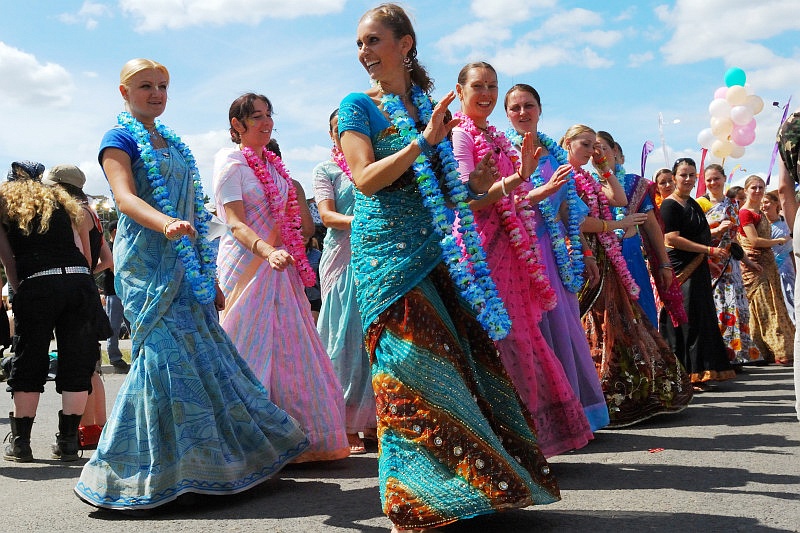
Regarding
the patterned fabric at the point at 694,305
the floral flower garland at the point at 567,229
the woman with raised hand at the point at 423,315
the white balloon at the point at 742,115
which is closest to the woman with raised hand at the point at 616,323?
the floral flower garland at the point at 567,229

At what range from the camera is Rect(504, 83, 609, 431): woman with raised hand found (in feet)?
19.8

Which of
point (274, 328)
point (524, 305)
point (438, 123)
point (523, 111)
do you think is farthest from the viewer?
point (523, 111)

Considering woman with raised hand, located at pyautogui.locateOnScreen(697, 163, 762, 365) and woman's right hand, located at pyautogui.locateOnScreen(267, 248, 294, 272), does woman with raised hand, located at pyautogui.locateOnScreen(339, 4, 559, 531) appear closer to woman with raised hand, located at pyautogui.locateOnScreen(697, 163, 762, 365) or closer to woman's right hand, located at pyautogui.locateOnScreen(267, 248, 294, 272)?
woman's right hand, located at pyautogui.locateOnScreen(267, 248, 294, 272)

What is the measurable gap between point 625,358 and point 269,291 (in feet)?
9.79

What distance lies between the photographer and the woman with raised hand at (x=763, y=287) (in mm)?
12156

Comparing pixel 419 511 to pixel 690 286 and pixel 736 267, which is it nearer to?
pixel 690 286

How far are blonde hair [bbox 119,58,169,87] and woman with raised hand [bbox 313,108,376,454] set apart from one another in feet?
5.80

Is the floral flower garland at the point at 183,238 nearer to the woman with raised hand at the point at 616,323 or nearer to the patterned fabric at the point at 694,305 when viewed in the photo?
the woman with raised hand at the point at 616,323

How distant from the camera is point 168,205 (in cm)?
494

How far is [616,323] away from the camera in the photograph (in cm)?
752

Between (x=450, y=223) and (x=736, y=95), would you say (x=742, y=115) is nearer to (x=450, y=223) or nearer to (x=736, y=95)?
(x=736, y=95)

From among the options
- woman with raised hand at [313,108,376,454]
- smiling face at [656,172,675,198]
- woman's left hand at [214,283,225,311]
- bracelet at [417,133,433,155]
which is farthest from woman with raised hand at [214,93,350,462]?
smiling face at [656,172,675,198]

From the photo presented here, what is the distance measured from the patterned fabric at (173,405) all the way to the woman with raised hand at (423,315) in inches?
47.5

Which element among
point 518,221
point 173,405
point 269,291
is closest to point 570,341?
point 518,221
